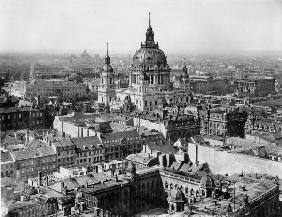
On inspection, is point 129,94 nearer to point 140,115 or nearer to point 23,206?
point 140,115

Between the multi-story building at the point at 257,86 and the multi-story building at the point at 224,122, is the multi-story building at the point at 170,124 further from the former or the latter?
the multi-story building at the point at 257,86

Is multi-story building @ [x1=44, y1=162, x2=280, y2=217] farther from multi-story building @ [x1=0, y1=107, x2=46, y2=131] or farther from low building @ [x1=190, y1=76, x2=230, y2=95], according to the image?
low building @ [x1=190, y1=76, x2=230, y2=95]

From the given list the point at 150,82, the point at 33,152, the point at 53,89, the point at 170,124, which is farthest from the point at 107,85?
the point at 33,152

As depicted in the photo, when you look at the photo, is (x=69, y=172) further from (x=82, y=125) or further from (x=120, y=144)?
(x=82, y=125)

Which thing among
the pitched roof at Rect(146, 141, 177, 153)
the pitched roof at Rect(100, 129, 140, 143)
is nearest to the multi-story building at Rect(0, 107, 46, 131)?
the pitched roof at Rect(100, 129, 140, 143)

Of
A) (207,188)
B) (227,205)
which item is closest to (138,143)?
(207,188)

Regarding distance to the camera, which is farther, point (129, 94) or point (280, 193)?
point (129, 94)
